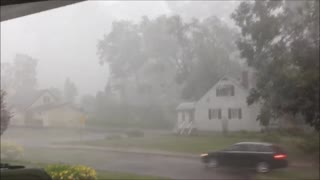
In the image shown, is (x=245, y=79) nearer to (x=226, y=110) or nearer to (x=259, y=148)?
(x=226, y=110)

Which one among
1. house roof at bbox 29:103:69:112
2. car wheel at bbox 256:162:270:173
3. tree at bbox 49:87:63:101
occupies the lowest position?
car wheel at bbox 256:162:270:173

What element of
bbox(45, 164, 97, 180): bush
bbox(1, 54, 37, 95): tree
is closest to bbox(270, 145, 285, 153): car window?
bbox(45, 164, 97, 180): bush

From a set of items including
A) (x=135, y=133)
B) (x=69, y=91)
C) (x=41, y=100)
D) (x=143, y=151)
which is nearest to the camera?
(x=143, y=151)

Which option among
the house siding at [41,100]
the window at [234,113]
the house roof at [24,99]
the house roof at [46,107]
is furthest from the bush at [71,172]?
the window at [234,113]

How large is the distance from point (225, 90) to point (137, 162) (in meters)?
2.19

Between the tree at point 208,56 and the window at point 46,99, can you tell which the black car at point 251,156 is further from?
the window at point 46,99

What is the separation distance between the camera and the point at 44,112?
10094mm

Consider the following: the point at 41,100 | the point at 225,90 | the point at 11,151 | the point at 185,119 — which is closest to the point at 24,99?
the point at 41,100

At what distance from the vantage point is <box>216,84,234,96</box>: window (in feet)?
25.7

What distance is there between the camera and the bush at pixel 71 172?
319 inches

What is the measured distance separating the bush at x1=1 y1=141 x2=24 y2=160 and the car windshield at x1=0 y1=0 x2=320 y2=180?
0.02 meters

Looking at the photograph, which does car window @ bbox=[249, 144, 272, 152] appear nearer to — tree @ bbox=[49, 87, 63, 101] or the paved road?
the paved road

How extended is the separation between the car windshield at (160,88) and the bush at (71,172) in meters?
0.02

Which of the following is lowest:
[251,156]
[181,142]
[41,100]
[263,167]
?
[263,167]
